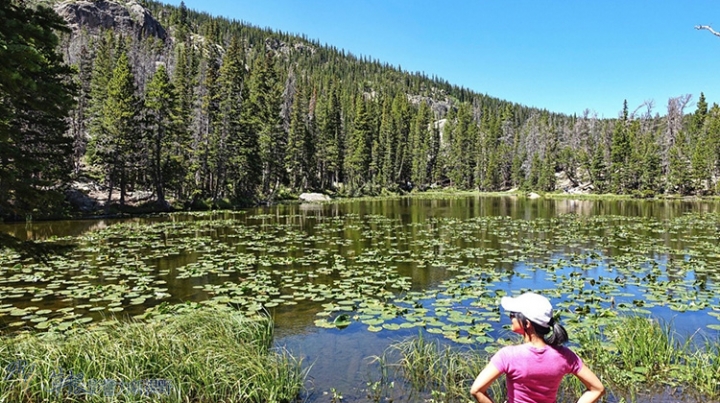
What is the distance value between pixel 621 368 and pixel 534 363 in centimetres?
463

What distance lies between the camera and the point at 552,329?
10.3ft

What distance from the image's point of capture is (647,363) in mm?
6461

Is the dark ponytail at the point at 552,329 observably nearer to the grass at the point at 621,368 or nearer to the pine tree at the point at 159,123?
the grass at the point at 621,368

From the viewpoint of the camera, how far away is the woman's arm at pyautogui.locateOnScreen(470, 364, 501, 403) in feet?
10.3

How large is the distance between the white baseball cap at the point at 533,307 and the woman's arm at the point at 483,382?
48cm

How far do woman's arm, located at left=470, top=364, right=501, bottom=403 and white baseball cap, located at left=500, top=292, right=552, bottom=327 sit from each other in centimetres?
48

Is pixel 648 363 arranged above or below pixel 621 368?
above

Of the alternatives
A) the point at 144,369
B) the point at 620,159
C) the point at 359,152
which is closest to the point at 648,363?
the point at 144,369

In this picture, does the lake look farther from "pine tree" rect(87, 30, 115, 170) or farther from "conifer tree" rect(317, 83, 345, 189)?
"conifer tree" rect(317, 83, 345, 189)

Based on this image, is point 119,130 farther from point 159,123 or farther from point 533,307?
point 533,307

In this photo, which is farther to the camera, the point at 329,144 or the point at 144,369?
the point at 329,144

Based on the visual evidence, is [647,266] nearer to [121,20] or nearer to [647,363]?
[647,363]

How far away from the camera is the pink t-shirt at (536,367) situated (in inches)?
126

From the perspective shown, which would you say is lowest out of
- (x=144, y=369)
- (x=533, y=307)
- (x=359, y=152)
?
(x=144, y=369)
